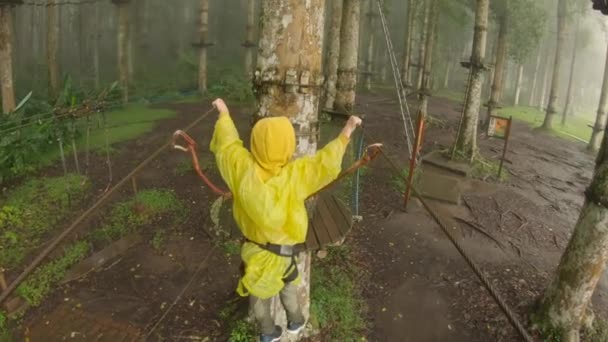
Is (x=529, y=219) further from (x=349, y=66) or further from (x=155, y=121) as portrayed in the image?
(x=155, y=121)

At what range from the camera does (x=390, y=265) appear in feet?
20.6

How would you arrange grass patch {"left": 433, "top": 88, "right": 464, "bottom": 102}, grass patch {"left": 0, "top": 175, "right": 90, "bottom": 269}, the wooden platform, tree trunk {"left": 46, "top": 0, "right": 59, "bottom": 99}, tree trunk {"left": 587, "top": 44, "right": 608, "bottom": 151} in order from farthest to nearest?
1. grass patch {"left": 433, "top": 88, "right": 464, "bottom": 102}
2. tree trunk {"left": 587, "top": 44, "right": 608, "bottom": 151}
3. tree trunk {"left": 46, "top": 0, "right": 59, "bottom": 99}
4. grass patch {"left": 0, "top": 175, "right": 90, "bottom": 269}
5. the wooden platform

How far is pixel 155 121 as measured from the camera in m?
13.2

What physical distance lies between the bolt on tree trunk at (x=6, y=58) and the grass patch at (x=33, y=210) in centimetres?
188

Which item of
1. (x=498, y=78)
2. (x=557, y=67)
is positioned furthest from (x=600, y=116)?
(x=498, y=78)

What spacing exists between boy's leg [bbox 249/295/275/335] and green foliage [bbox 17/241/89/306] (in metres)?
3.68

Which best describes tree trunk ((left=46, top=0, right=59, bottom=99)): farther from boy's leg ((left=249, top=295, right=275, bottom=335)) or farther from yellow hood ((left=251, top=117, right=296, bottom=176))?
yellow hood ((left=251, top=117, right=296, bottom=176))

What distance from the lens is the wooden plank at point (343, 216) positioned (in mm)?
3602

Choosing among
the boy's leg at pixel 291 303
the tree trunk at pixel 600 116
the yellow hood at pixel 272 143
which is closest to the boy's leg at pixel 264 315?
the boy's leg at pixel 291 303

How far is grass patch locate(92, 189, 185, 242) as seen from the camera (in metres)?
6.91

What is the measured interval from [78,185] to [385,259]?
629 centimetres

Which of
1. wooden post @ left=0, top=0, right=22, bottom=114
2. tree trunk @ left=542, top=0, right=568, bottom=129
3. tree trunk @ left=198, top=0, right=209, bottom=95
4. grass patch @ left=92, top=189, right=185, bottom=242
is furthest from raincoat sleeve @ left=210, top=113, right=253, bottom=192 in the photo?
tree trunk @ left=542, top=0, right=568, bottom=129

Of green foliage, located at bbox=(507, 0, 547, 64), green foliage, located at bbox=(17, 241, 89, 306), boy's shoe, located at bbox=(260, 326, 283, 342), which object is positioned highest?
green foliage, located at bbox=(507, 0, 547, 64)

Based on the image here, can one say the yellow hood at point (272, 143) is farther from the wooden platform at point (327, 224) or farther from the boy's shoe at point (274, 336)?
the boy's shoe at point (274, 336)
